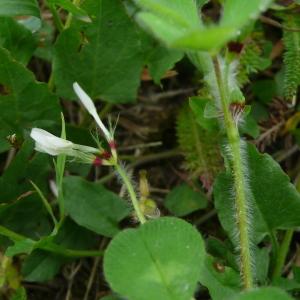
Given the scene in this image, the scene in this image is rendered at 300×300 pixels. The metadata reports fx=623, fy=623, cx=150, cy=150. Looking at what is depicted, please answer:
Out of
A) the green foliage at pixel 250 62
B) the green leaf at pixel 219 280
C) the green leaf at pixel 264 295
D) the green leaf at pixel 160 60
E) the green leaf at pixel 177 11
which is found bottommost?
the green leaf at pixel 219 280

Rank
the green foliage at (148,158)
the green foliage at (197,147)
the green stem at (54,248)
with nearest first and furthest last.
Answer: the green foliage at (148,158) → the green stem at (54,248) → the green foliage at (197,147)

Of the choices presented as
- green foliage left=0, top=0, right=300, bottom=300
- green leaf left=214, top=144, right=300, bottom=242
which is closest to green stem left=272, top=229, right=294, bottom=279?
green foliage left=0, top=0, right=300, bottom=300

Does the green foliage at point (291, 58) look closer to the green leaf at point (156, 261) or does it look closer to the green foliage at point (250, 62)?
the green foliage at point (250, 62)

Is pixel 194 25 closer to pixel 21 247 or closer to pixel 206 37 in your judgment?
pixel 206 37

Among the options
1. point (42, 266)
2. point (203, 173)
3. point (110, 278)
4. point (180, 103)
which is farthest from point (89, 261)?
point (110, 278)

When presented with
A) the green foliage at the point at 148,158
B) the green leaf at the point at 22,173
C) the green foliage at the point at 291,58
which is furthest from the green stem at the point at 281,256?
the green leaf at the point at 22,173

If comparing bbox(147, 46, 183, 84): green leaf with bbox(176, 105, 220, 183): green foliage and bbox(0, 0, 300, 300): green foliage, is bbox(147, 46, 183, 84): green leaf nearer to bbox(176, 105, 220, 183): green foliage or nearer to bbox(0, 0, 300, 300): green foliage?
bbox(0, 0, 300, 300): green foliage
